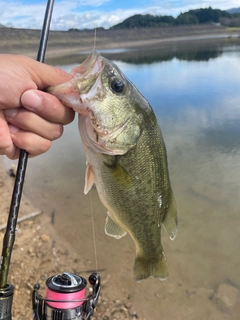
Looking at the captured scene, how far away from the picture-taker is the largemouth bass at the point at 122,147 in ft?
5.36

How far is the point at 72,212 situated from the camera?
4.96 m

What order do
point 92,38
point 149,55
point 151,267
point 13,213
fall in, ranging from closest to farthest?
1. point 13,213
2. point 151,267
3. point 149,55
4. point 92,38

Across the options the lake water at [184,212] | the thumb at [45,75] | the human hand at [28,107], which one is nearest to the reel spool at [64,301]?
the human hand at [28,107]

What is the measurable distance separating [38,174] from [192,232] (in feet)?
9.84

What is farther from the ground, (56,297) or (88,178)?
(88,178)

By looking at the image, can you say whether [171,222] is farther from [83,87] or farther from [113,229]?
[83,87]

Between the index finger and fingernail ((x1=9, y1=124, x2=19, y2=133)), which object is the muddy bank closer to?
fingernail ((x1=9, y1=124, x2=19, y2=133))

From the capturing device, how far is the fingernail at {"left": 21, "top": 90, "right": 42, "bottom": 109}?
1.58m

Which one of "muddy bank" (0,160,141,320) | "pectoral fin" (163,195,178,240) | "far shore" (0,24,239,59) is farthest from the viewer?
"far shore" (0,24,239,59)

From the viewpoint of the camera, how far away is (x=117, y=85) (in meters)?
1.68

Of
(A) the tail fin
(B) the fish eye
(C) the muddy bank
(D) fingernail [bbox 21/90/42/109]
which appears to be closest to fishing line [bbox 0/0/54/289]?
(D) fingernail [bbox 21/90/42/109]

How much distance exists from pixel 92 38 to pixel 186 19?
2589 cm

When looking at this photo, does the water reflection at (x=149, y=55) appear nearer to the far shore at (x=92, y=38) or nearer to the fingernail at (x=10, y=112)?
the far shore at (x=92, y=38)

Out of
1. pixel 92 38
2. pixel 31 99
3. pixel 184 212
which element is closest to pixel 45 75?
pixel 31 99
